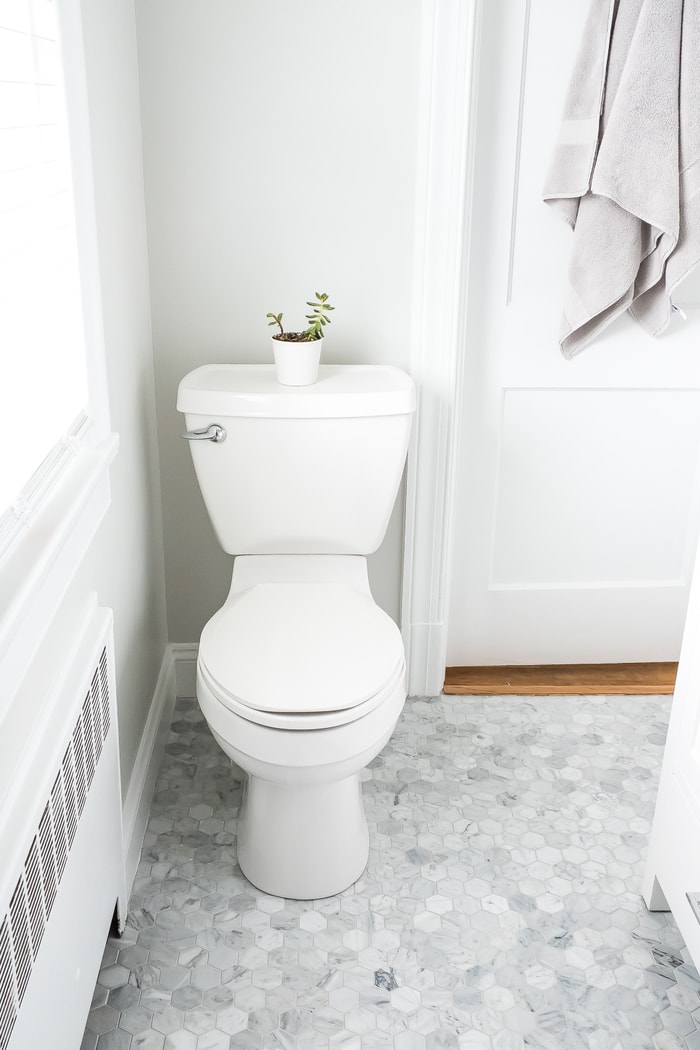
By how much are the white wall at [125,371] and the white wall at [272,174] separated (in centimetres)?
5

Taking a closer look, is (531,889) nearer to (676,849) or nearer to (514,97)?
(676,849)

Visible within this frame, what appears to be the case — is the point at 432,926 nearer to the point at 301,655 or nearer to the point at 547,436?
the point at 301,655

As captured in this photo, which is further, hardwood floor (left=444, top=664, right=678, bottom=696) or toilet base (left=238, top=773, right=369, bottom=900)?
hardwood floor (left=444, top=664, right=678, bottom=696)

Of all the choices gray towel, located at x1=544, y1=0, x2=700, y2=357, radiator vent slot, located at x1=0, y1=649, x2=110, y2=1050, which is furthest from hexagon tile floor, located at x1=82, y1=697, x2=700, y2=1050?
gray towel, located at x1=544, y1=0, x2=700, y2=357

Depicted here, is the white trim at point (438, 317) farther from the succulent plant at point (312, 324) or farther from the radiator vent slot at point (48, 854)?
the radiator vent slot at point (48, 854)

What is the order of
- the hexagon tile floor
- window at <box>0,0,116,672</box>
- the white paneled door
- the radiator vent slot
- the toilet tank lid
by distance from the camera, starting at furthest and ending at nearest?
the white paneled door < the toilet tank lid < the hexagon tile floor < window at <box>0,0,116,672</box> < the radiator vent slot

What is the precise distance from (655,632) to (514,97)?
1.36 m

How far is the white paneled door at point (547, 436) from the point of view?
1950mm

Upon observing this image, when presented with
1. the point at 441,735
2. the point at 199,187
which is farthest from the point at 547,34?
the point at 441,735

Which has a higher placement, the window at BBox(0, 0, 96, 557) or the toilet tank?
the window at BBox(0, 0, 96, 557)

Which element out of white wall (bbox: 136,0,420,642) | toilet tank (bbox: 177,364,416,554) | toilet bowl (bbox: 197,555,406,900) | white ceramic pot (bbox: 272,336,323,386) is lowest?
toilet bowl (bbox: 197,555,406,900)

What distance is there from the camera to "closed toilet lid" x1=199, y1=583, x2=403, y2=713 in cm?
148

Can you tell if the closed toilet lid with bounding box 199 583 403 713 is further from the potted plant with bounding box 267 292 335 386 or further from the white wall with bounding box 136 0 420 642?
the white wall with bounding box 136 0 420 642

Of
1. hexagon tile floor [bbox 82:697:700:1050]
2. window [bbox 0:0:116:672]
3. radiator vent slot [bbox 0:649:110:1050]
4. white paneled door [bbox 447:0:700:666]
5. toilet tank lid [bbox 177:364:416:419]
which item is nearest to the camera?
radiator vent slot [bbox 0:649:110:1050]
